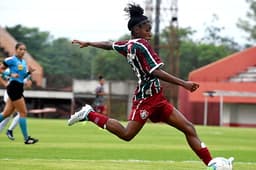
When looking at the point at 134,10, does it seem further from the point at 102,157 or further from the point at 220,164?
the point at 102,157

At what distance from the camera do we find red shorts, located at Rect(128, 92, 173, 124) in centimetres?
1037

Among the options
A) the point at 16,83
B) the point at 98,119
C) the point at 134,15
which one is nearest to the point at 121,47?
the point at 134,15

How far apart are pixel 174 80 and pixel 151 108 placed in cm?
58

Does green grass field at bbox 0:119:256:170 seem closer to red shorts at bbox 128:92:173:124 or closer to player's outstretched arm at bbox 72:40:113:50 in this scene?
red shorts at bbox 128:92:173:124

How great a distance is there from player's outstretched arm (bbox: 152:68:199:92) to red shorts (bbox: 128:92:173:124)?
378 millimetres

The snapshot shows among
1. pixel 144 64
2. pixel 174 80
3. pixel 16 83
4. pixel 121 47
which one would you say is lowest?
pixel 16 83

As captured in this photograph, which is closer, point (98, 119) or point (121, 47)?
point (121, 47)

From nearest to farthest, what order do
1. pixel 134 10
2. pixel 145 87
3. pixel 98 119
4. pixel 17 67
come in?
1. pixel 145 87
2. pixel 134 10
3. pixel 98 119
4. pixel 17 67

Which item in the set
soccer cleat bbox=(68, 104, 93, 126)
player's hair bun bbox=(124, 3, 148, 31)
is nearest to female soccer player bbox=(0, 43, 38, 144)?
soccer cleat bbox=(68, 104, 93, 126)

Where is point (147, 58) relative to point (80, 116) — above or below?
above

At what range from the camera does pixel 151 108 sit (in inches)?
408

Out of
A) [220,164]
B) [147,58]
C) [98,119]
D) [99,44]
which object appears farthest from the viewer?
[99,44]

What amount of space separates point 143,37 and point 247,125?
53.3m

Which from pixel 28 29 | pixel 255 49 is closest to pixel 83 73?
pixel 28 29
